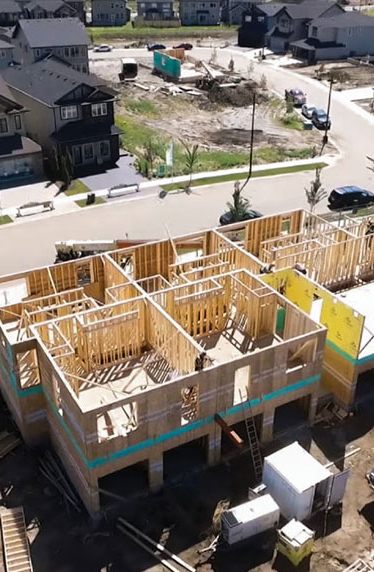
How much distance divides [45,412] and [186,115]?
1936 inches

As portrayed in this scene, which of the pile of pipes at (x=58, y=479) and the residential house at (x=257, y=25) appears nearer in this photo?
the pile of pipes at (x=58, y=479)

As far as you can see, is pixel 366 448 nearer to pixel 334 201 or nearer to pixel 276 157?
pixel 334 201

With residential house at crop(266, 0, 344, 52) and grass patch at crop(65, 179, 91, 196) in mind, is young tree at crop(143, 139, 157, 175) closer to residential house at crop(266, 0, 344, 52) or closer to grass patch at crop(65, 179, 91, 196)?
grass patch at crop(65, 179, 91, 196)

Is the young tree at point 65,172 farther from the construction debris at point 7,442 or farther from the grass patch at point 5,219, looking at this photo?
the construction debris at point 7,442

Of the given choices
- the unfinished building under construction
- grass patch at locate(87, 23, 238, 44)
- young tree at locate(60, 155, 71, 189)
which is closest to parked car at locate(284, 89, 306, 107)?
young tree at locate(60, 155, 71, 189)

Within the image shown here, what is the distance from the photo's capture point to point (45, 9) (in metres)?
90.9

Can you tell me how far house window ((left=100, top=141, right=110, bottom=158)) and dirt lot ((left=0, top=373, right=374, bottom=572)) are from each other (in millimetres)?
32753

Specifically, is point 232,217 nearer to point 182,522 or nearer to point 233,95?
point 182,522

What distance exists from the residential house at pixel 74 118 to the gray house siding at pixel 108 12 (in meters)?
69.8

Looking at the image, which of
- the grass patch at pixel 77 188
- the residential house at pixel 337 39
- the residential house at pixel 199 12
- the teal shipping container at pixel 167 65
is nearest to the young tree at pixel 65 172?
the grass patch at pixel 77 188

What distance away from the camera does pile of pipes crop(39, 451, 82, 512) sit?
22.8 meters

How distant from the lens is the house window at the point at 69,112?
167 feet

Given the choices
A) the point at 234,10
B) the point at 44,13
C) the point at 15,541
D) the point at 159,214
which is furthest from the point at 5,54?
the point at 234,10

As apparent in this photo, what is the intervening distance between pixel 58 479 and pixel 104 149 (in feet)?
114
